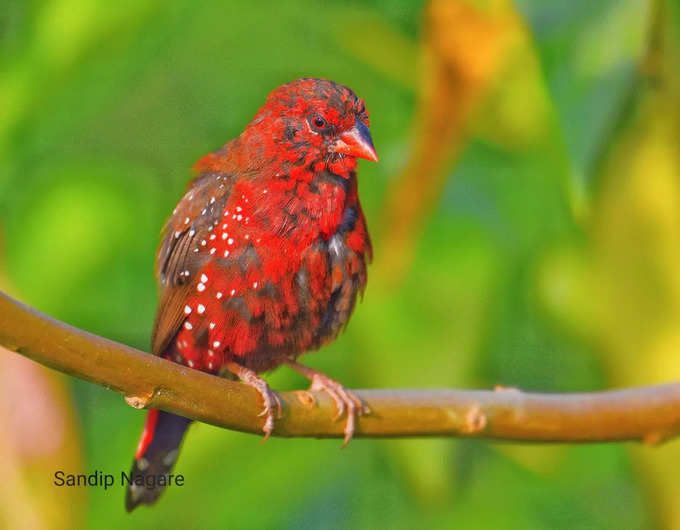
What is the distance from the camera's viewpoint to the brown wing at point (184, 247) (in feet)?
9.30

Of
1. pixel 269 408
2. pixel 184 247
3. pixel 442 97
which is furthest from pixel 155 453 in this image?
pixel 442 97

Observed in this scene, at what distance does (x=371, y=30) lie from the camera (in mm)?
3805

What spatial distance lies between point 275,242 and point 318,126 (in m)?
0.31

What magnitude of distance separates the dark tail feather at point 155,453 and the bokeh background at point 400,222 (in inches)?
7.4

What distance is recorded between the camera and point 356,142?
106 inches

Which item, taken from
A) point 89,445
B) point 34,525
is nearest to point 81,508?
point 34,525

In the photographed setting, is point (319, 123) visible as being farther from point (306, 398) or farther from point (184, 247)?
point (306, 398)

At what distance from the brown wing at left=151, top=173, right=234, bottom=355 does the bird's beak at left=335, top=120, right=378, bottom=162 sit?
31 centimetres

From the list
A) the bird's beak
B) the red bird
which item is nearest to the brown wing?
the red bird

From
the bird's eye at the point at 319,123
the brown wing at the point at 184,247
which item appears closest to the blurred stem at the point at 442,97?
the bird's eye at the point at 319,123

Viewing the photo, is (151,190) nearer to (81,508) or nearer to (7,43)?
(7,43)

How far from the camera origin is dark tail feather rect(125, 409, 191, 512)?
3.01 metres

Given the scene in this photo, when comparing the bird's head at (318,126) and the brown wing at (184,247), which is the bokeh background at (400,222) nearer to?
the bird's head at (318,126)

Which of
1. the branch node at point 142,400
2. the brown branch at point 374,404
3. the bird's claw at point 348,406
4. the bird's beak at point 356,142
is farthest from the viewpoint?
the bird's beak at point 356,142
